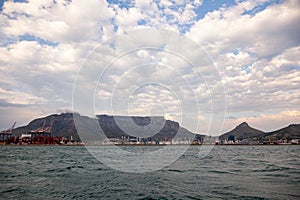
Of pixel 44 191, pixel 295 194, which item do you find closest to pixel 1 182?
pixel 44 191

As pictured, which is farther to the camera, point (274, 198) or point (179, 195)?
point (179, 195)

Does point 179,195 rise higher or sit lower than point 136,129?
lower

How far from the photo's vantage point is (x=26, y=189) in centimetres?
2147

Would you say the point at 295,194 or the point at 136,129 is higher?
the point at 136,129

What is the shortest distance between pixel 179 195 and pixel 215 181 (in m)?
7.00

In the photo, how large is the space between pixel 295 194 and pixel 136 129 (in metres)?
50.7

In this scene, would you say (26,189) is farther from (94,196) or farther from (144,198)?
(144,198)

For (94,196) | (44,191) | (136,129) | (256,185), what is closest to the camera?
(94,196)

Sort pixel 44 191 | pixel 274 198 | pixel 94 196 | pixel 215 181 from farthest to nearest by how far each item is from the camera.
Result: pixel 215 181 < pixel 44 191 < pixel 94 196 < pixel 274 198

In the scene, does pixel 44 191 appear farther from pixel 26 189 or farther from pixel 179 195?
pixel 179 195

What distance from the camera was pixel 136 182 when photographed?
24.9 metres

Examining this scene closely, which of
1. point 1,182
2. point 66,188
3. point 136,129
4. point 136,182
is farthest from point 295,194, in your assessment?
point 136,129

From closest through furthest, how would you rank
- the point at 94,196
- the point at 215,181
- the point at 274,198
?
the point at 274,198 → the point at 94,196 → the point at 215,181

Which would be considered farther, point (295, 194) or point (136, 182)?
point (136, 182)
